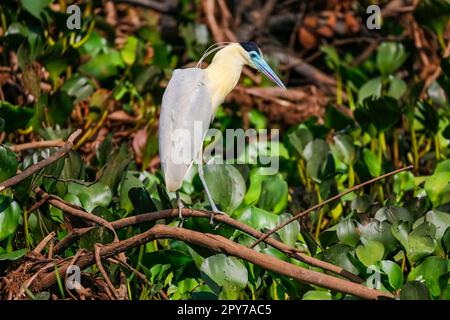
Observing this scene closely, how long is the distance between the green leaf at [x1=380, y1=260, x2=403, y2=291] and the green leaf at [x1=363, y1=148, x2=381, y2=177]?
113cm

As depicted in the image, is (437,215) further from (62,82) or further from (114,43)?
(114,43)

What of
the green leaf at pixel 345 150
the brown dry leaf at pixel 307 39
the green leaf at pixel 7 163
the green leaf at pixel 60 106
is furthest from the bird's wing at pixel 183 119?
the brown dry leaf at pixel 307 39

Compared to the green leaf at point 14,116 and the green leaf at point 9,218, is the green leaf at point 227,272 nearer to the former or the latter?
the green leaf at point 9,218

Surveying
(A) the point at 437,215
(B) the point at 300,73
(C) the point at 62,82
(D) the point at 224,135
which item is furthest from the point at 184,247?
(B) the point at 300,73

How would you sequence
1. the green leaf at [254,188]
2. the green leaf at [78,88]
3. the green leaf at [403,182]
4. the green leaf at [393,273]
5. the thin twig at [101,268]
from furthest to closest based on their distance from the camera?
1. the green leaf at [78,88]
2. the green leaf at [403,182]
3. the green leaf at [254,188]
4. the green leaf at [393,273]
5. the thin twig at [101,268]

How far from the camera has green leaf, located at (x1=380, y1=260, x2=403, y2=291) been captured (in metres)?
3.05

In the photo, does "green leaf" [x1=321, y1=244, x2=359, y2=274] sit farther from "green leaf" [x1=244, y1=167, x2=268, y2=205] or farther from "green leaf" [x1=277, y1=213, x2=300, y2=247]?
"green leaf" [x1=244, y1=167, x2=268, y2=205]

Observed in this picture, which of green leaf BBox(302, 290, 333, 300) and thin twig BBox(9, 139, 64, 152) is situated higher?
thin twig BBox(9, 139, 64, 152)

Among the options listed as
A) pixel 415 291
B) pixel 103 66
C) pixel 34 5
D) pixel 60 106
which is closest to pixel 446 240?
pixel 415 291

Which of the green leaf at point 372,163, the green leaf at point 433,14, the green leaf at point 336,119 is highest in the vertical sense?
the green leaf at point 433,14

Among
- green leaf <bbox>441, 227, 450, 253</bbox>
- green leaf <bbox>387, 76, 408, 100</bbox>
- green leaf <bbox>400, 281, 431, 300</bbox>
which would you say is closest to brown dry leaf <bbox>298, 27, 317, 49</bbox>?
green leaf <bbox>387, 76, 408, 100</bbox>

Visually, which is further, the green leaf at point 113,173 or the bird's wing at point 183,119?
the green leaf at point 113,173

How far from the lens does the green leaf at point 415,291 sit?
2783 millimetres

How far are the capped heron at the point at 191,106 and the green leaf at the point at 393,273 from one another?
560mm
